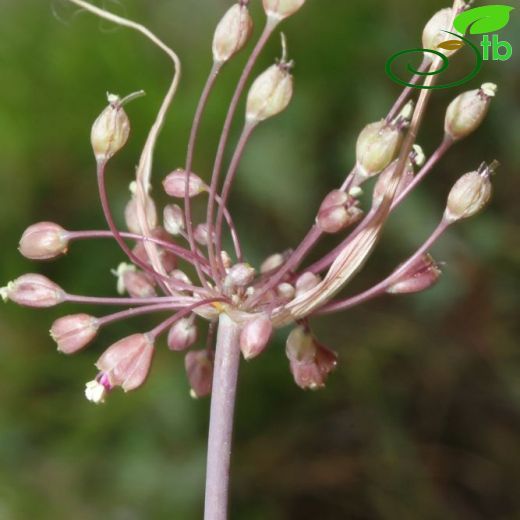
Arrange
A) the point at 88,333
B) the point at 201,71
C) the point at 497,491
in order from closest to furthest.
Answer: the point at 88,333
the point at 201,71
the point at 497,491

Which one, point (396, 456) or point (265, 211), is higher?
point (265, 211)

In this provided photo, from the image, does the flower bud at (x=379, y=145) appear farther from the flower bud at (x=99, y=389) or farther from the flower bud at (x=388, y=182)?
the flower bud at (x=99, y=389)

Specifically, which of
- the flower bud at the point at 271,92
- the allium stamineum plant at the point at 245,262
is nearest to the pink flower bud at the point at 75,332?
the allium stamineum plant at the point at 245,262

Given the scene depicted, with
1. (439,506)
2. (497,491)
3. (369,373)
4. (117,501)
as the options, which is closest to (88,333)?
(117,501)

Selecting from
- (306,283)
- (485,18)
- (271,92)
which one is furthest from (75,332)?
(485,18)

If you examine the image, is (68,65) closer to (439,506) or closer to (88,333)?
(88,333)

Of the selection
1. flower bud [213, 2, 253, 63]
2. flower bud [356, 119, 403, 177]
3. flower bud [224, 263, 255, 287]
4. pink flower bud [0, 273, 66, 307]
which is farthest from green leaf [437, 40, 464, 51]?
pink flower bud [0, 273, 66, 307]
